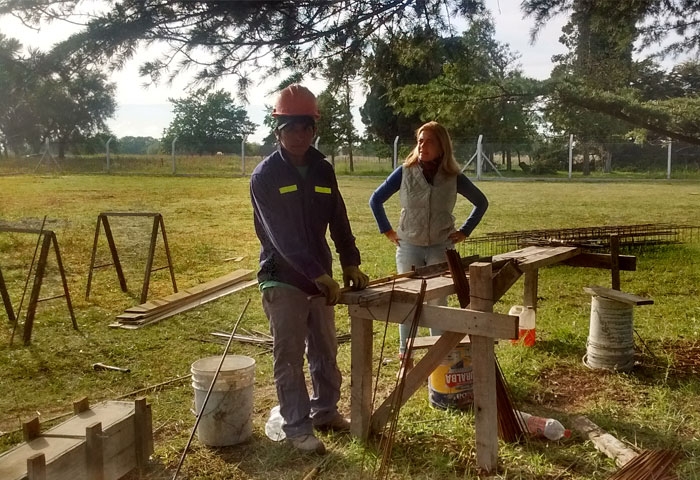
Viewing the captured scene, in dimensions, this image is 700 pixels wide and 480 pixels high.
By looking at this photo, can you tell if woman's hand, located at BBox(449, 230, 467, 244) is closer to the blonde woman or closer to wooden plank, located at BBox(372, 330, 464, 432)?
the blonde woman

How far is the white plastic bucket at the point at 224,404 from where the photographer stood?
10.1 ft

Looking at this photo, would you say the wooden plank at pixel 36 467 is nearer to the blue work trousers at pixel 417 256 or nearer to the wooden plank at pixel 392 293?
the wooden plank at pixel 392 293

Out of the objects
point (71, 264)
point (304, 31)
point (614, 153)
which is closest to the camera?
point (304, 31)

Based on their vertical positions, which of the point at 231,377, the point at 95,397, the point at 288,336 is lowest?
the point at 95,397

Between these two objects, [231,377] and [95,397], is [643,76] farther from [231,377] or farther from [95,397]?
[95,397]

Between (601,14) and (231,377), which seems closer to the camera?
(231,377)

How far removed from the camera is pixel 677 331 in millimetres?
5086

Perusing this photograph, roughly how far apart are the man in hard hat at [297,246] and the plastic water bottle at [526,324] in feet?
6.05

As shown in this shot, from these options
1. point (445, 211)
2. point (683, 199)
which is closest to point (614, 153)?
point (683, 199)

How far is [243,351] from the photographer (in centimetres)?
477

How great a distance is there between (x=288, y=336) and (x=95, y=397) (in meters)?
1.63

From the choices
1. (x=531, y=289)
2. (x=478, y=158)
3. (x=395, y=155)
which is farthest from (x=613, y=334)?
(x=478, y=158)

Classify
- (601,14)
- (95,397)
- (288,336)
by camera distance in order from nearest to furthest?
1. (288,336)
2. (95,397)
3. (601,14)

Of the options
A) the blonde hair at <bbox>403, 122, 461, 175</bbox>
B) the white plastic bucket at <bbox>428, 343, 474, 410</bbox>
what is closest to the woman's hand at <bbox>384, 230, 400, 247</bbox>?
the blonde hair at <bbox>403, 122, 461, 175</bbox>
